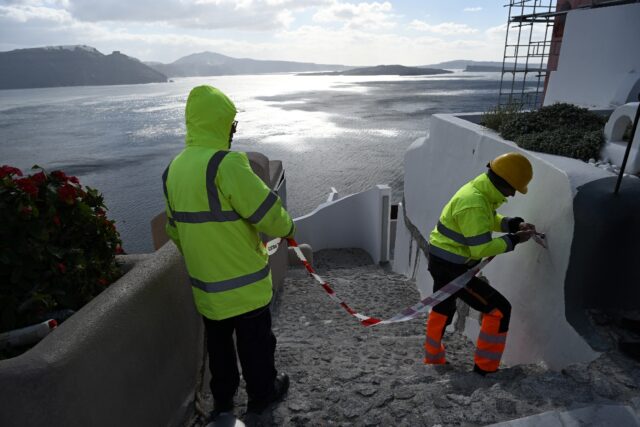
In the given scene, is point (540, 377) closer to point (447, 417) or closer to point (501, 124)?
point (447, 417)

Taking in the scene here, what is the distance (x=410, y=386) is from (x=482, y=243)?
1341 mm

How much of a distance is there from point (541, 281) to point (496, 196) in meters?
0.98

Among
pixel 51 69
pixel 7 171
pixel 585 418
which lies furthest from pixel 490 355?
pixel 51 69

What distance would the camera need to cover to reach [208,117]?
265cm

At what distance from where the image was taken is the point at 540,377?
9.77ft

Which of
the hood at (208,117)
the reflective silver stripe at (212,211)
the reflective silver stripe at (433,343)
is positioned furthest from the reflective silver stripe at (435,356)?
the hood at (208,117)

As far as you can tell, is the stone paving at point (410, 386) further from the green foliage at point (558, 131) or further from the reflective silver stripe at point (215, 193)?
the green foliage at point (558, 131)

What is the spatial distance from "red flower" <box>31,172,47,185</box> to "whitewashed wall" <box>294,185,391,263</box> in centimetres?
1340

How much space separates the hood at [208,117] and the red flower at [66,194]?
80 cm

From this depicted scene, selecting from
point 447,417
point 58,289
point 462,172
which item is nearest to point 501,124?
point 462,172

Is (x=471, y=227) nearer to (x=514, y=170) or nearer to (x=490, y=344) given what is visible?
(x=514, y=170)

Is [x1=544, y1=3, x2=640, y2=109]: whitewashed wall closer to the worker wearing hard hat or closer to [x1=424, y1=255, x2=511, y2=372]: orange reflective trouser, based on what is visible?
the worker wearing hard hat

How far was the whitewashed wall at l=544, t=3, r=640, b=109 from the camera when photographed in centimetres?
942

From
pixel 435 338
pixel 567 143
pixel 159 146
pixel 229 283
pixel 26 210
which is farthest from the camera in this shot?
pixel 159 146
